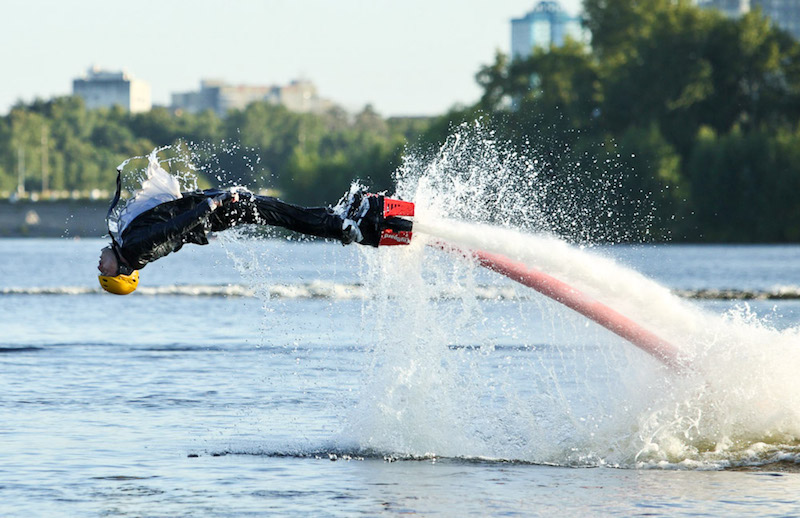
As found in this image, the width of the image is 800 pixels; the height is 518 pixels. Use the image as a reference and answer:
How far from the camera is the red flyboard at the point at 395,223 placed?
15.9 meters

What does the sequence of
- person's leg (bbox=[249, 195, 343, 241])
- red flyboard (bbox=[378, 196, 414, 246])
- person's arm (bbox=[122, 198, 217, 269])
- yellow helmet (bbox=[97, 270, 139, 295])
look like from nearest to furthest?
person's arm (bbox=[122, 198, 217, 269]), yellow helmet (bbox=[97, 270, 139, 295]), person's leg (bbox=[249, 195, 343, 241]), red flyboard (bbox=[378, 196, 414, 246])

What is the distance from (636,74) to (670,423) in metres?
96.1

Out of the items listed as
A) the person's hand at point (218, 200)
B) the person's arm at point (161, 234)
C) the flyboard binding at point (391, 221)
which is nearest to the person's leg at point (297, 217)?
the person's hand at point (218, 200)

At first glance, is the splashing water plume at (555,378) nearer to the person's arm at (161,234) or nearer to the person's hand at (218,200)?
the person's hand at (218,200)

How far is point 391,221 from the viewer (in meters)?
15.9

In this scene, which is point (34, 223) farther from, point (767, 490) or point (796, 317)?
point (767, 490)

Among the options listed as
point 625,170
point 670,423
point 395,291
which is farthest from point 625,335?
point 625,170

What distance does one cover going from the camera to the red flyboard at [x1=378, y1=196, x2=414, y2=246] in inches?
626

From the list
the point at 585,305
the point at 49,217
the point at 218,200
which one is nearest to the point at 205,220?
the point at 218,200

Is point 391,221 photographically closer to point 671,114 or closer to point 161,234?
point 161,234

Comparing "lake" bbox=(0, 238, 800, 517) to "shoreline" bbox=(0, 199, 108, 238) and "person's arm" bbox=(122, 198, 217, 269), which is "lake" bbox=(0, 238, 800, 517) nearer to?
"person's arm" bbox=(122, 198, 217, 269)

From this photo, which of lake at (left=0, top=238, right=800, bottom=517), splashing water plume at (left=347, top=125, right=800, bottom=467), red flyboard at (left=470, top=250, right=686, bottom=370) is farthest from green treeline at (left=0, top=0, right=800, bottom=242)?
red flyboard at (left=470, top=250, right=686, bottom=370)

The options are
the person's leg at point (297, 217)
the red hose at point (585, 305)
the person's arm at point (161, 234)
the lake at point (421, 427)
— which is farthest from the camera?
the red hose at point (585, 305)

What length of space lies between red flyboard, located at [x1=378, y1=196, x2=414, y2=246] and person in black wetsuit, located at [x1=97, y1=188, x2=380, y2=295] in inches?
4.4
